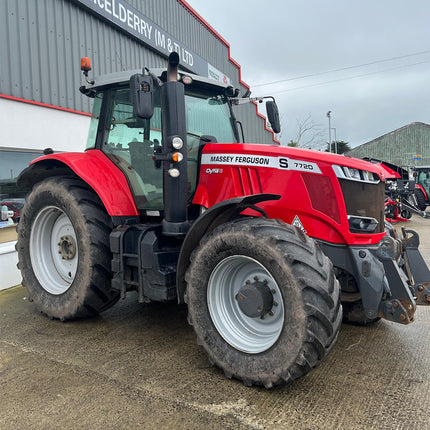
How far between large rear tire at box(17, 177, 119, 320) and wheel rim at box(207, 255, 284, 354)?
49.6 inches

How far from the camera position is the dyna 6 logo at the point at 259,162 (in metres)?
2.80

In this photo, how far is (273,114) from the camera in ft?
12.7

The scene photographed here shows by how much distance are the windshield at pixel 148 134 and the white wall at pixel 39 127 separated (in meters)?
2.29

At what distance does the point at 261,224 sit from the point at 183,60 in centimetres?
849

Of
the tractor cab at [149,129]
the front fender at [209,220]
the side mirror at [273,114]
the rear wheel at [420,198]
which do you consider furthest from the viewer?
the rear wheel at [420,198]

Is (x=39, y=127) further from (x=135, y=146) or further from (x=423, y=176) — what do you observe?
(x=423, y=176)

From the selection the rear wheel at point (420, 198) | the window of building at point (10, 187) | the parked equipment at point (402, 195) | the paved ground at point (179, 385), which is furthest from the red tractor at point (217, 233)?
the rear wheel at point (420, 198)

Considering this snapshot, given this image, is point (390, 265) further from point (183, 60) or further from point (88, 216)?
point (183, 60)

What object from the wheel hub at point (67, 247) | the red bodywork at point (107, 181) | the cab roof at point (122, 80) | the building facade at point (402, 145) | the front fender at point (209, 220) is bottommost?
the wheel hub at point (67, 247)

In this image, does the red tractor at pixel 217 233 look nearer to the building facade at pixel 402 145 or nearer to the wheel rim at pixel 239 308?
the wheel rim at pixel 239 308

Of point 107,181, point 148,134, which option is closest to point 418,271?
point 148,134

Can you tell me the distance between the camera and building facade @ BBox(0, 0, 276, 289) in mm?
5473

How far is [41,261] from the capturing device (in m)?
4.08

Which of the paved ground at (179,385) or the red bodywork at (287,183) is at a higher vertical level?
the red bodywork at (287,183)
